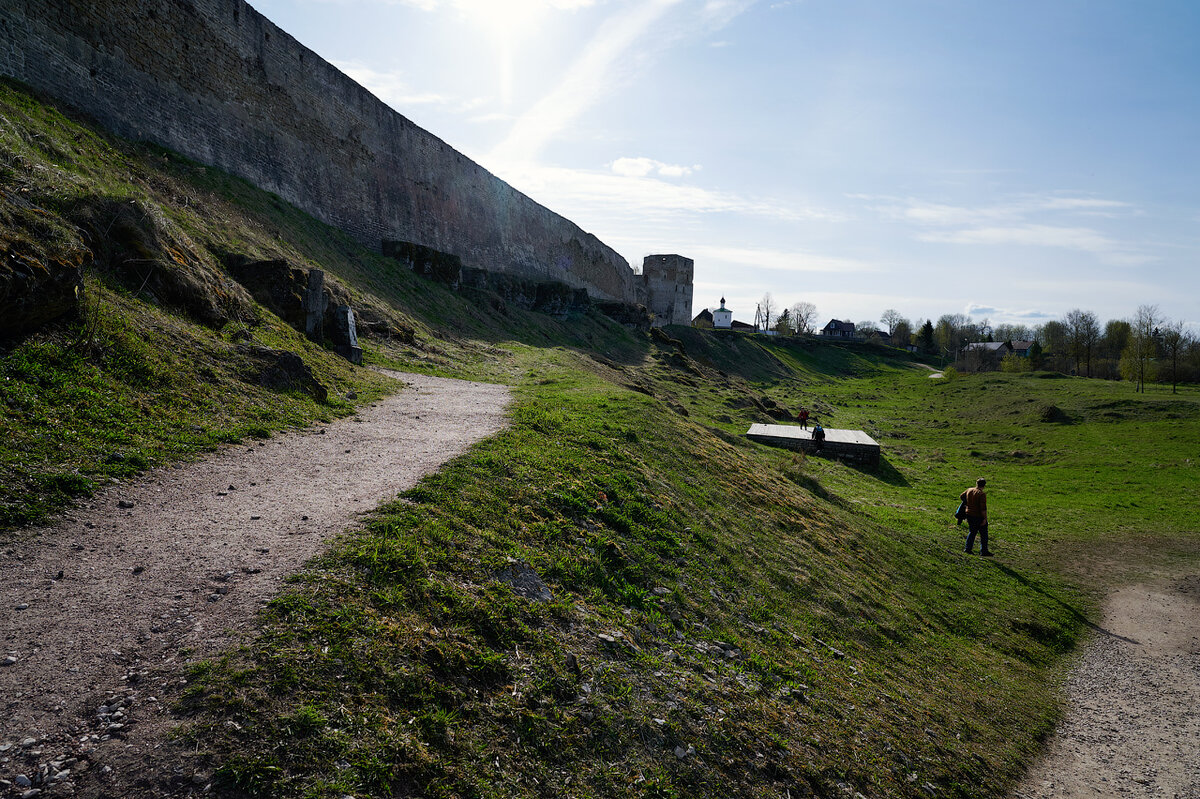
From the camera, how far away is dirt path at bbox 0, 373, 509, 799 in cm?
301

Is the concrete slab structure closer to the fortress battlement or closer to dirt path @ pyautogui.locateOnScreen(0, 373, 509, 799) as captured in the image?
the fortress battlement

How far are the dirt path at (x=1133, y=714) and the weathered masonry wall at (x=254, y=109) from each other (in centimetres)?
2297

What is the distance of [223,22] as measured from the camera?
790 inches

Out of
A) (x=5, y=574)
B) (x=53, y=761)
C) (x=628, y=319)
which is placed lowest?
(x=53, y=761)

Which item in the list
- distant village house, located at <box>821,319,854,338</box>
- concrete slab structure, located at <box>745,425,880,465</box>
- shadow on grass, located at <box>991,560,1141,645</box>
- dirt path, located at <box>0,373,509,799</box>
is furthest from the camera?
distant village house, located at <box>821,319,854,338</box>

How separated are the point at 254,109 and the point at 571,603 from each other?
925 inches

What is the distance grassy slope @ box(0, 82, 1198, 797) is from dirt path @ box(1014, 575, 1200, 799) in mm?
475

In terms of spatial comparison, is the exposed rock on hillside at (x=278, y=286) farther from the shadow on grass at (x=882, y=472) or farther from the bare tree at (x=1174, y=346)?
the bare tree at (x=1174, y=346)

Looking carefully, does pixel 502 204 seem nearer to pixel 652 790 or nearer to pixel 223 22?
pixel 223 22

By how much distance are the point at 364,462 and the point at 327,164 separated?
22607 mm

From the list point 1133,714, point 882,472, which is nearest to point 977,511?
point 1133,714

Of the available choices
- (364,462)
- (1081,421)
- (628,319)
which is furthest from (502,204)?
(1081,421)

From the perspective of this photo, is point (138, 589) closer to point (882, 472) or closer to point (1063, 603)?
point (1063, 603)

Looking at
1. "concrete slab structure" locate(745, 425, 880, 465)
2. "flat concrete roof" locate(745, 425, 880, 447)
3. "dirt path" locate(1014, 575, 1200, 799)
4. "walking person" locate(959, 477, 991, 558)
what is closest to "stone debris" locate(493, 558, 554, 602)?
"dirt path" locate(1014, 575, 1200, 799)
